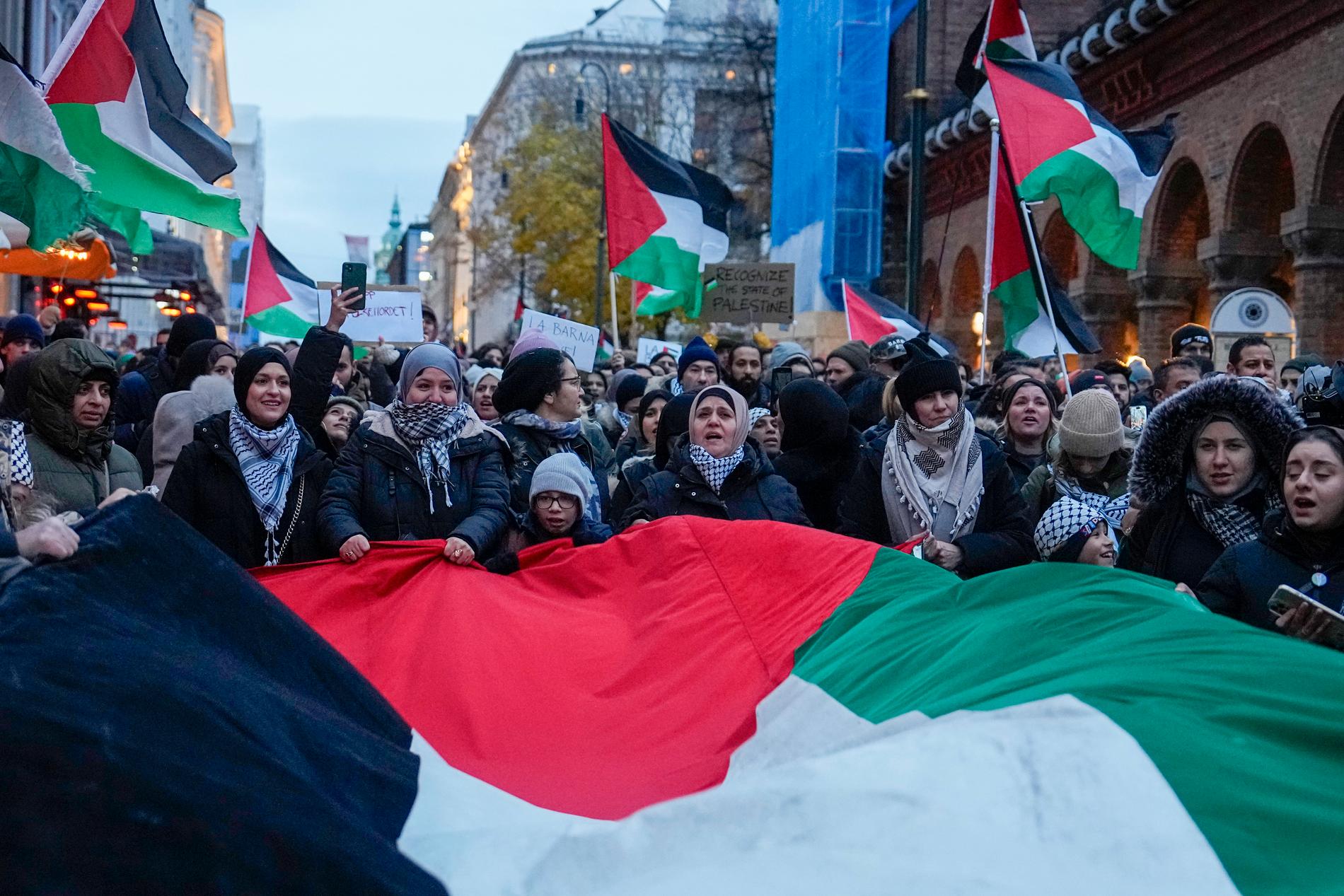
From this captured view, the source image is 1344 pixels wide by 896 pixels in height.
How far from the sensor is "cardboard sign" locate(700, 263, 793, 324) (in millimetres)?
15242

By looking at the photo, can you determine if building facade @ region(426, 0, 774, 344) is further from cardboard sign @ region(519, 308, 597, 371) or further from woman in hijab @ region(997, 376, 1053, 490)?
woman in hijab @ region(997, 376, 1053, 490)

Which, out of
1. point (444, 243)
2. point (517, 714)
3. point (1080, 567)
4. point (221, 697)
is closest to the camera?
point (221, 697)

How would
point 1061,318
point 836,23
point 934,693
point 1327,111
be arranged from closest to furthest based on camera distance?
1. point 934,693
2. point 1061,318
3. point 1327,111
4. point 836,23

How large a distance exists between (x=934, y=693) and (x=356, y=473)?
3.37m

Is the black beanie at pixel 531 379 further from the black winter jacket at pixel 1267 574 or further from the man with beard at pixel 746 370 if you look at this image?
the black winter jacket at pixel 1267 574

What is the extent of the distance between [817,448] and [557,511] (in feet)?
6.17

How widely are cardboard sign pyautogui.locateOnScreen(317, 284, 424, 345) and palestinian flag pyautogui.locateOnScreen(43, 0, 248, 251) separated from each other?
186 inches

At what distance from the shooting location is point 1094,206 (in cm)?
1059

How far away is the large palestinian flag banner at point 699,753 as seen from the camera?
272 centimetres

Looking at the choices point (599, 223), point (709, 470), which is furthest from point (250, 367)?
point (599, 223)

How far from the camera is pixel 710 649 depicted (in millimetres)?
5254

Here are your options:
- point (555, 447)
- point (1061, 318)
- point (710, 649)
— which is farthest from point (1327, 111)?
point (710, 649)

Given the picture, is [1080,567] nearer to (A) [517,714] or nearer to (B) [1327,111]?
(A) [517,714]

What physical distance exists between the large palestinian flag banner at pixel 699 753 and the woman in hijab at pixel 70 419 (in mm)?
1931
